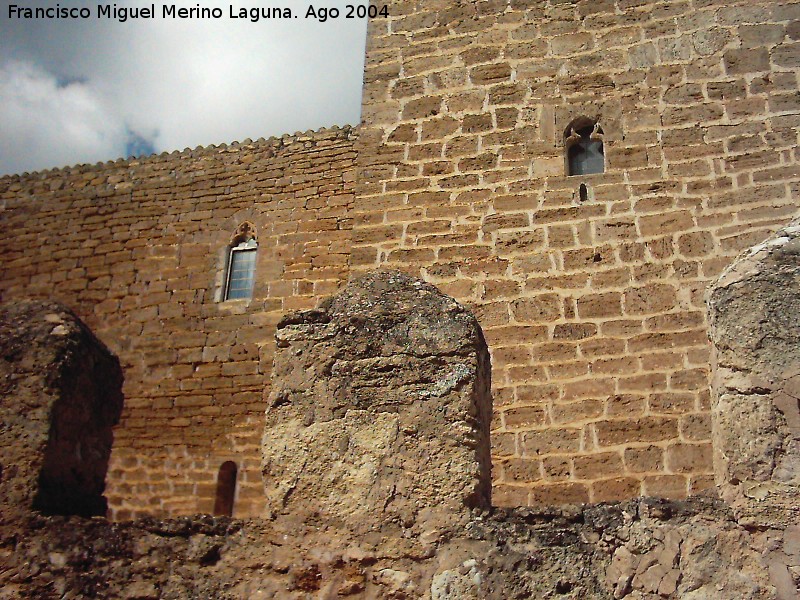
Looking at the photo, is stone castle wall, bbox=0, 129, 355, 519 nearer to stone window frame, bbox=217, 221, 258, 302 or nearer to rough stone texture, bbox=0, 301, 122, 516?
stone window frame, bbox=217, 221, 258, 302

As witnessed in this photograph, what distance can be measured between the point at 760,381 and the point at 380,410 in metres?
1.25

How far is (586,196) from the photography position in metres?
7.00

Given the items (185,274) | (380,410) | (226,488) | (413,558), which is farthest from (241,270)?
(413,558)

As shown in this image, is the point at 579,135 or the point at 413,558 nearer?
the point at 413,558

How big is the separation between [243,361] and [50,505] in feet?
19.6

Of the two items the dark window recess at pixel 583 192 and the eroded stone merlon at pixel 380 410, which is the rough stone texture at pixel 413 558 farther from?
the dark window recess at pixel 583 192

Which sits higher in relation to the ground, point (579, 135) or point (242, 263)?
point (579, 135)

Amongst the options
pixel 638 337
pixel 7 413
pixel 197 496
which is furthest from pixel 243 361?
pixel 7 413

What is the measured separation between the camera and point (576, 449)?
6.22 m

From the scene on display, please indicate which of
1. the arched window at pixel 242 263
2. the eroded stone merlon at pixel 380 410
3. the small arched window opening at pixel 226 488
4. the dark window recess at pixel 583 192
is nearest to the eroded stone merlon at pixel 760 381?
the eroded stone merlon at pixel 380 410

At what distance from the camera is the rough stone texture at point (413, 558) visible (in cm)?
267

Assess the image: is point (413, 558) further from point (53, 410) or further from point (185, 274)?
point (185, 274)

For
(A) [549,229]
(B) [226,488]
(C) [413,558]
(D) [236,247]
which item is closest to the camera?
(C) [413,558]

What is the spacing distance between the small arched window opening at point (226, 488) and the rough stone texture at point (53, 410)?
5116 millimetres
